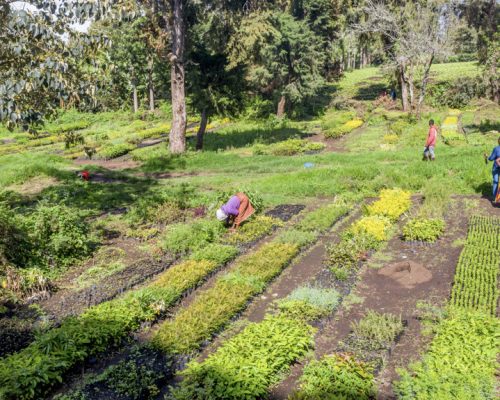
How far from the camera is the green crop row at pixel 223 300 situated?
22.8 feet

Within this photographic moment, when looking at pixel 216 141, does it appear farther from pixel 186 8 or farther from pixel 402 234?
pixel 402 234

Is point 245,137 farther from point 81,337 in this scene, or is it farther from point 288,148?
point 81,337

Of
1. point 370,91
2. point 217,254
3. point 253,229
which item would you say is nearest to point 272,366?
point 217,254

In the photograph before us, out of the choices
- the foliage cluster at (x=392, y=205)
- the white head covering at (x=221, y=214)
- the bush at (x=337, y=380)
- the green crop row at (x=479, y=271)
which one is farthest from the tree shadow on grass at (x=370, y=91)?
the bush at (x=337, y=380)

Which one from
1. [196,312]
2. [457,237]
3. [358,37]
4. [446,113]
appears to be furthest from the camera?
[358,37]

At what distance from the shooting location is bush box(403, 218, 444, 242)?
10617mm

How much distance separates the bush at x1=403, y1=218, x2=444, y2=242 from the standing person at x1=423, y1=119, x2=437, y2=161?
7401 millimetres

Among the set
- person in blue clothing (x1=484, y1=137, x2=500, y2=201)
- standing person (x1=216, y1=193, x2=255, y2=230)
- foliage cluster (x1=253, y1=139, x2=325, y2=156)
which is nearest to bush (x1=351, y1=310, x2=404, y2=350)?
standing person (x1=216, y1=193, x2=255, y2=230)

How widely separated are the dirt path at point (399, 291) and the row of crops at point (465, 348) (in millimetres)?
264

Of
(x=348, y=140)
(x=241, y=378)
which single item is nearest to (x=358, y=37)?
(x=348, y=140)

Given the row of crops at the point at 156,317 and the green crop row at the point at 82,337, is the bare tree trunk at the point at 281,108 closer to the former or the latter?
the row of crops at the point at 156,317

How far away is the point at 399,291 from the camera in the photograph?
8.46 m

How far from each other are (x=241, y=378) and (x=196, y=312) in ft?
7.06

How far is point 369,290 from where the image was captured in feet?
28.1
